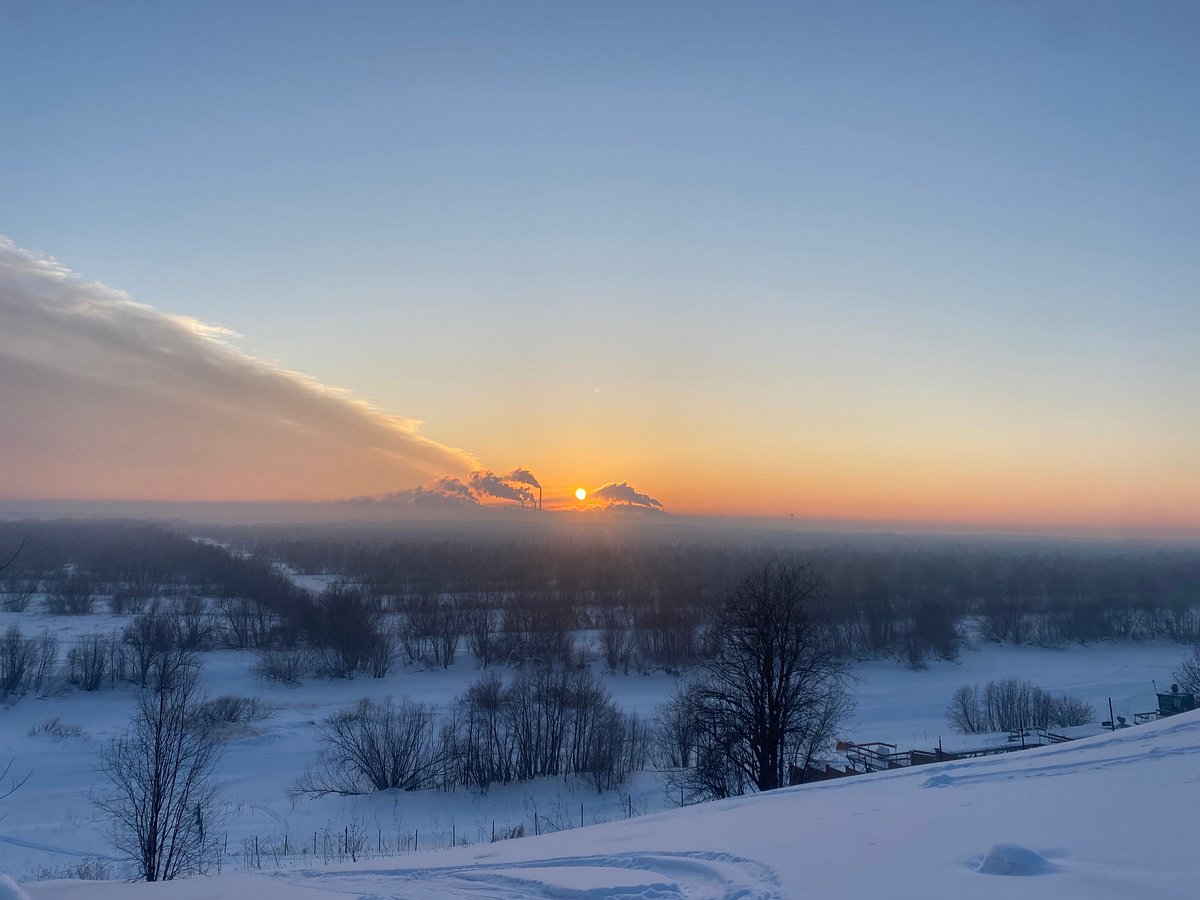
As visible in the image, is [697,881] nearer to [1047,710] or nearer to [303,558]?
[1047,710]

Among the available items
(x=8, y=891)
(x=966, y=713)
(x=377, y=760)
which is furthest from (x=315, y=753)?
(x=966, y=713)

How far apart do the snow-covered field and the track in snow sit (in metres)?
0.06

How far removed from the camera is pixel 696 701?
1859 cm

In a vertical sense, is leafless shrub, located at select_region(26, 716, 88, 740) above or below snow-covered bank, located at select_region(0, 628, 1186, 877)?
above

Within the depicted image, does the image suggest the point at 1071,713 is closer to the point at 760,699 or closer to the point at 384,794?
the point at 760,699

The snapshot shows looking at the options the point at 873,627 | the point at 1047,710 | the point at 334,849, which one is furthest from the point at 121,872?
the point at 873,627

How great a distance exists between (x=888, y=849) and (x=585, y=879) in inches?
107

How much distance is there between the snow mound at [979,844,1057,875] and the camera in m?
5.10

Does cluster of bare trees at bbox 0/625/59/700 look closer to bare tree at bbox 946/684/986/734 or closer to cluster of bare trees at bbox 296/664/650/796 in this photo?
cluster of bare trees at bbox 296/664/650/796

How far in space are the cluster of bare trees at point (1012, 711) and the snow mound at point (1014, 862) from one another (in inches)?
1243

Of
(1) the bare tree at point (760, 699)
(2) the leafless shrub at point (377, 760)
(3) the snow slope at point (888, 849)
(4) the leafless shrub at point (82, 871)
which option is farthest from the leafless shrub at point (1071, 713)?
(4) the leafless shrub at point (82, 871)

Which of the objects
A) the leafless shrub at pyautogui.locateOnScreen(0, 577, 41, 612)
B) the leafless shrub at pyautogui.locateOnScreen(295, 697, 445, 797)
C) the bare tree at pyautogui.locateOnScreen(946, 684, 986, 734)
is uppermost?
the leafless shrub at pyautogui.locateOnScreen(0, 577, 41, 612)

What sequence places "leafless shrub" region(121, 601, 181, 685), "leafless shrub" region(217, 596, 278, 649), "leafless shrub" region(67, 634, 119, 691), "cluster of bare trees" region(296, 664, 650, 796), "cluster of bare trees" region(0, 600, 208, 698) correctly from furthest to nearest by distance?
"leafless shrub" region(217, 596, 278, 649)
"leafless shrub" region(121, 601, 181, 685)
"leafless shrub" region(67, 634, 119, 691)
"cluster of bare trees" region(0, 600, 208, 698)
"cluster of bare trees" region(296, 664, 650, 796)

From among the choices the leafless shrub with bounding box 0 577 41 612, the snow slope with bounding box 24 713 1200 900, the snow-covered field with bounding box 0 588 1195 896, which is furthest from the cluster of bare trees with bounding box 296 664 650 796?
the leafless shrub with bounding box 0 577 41 612
